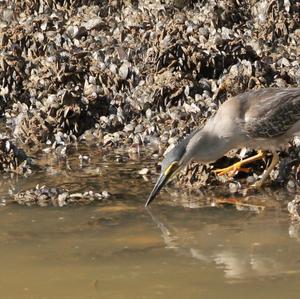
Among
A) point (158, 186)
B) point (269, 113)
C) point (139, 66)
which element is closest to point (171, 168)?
point (158, 186)

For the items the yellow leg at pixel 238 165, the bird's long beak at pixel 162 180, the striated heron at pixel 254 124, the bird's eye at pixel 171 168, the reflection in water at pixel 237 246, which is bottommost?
the reflection in water at pixel 237 246

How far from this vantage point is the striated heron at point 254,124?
306 inches

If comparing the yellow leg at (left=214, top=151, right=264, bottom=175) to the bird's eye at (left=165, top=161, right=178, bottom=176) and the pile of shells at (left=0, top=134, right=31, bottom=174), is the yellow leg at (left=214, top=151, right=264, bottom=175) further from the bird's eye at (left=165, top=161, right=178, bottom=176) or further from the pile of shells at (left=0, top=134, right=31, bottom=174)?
the pile of shells at (left=0, top=134, right=31, bottom=174)

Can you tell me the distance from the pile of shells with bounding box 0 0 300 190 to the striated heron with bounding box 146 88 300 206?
0.65 metres

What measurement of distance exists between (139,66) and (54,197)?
276 centimetres

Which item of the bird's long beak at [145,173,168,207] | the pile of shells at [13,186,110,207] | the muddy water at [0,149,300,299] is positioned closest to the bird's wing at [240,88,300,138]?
the muddy water at [0,149,300,299]

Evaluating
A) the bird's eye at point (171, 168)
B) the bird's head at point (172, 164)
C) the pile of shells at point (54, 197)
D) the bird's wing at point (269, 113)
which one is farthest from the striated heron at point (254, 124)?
the pile of shells at point (54, 197)

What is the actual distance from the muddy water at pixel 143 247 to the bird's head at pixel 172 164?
4.7 inches

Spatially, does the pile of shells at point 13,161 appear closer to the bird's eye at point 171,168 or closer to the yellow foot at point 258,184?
the bird's eye at point 171,168

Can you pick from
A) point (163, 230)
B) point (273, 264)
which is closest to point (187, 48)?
point (163, 230)

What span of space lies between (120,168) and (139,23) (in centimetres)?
258

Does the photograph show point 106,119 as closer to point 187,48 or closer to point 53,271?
point 187,48

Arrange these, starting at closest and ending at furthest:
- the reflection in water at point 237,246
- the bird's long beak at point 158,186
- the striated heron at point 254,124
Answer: the reflection in water at point 237,246 < the bird's long beak at point 158,186 < the striated heron at point 254,124

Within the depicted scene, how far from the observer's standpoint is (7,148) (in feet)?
26.2
